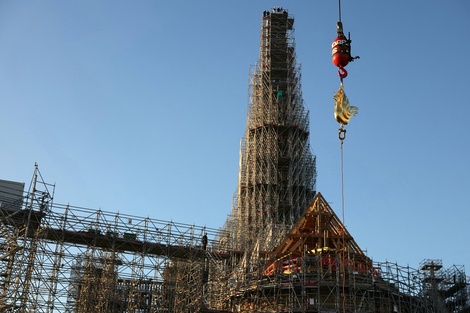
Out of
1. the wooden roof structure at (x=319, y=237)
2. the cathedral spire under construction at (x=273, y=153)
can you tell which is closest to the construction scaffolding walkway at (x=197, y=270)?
the wooden roof structure at (x=319, y=237)

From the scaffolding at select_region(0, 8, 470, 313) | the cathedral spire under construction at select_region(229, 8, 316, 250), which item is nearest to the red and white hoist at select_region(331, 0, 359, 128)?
the scaffolding at select_region(0, 8, 470, 313)

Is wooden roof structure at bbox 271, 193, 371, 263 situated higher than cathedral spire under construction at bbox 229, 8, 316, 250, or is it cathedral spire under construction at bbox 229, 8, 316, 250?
cathedral spire under construction at bbox 229, 8, 316, 250

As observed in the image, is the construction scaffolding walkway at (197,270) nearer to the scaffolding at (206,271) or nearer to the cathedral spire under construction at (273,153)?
the scaffolding at (206,271)

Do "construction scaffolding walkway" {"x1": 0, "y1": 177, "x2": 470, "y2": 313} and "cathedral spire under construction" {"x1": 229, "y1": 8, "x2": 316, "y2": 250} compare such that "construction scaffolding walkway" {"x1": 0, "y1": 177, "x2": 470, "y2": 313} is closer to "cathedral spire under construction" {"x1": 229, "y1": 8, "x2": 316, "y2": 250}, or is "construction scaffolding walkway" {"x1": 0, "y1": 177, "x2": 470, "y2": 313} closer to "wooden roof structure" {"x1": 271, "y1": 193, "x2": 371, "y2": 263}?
"wooden roof structure" {"x1": 271, "y1": 193, "x2": 371, "y2": 263}

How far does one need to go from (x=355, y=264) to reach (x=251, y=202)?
89.2 feet

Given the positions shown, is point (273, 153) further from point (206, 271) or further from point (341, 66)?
point (341, 66)

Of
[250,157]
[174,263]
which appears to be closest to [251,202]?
[250,157]

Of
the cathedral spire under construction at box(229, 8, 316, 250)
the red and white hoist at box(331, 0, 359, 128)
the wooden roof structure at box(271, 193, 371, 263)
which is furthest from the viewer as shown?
the cathedral spire under construction at box(229, 8, 316, 250)

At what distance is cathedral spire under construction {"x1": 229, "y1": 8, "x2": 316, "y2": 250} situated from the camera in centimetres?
7362

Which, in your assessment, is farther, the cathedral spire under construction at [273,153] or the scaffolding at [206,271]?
the cathedral spire under construction at [273,153]

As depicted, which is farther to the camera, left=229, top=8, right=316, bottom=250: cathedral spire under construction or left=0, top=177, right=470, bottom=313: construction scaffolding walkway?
left=229, top=8, right=316, bottom=250: cathedral spire under construction

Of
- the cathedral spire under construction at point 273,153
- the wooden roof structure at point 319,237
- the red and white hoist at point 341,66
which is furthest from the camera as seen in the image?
the cathedral spire under construction at point 273,153

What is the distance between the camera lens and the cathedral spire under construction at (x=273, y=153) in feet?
242

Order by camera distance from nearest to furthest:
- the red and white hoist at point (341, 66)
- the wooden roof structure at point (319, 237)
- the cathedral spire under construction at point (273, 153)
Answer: the red and white hoist at point (341, 66), the wooden roof structure at point (319, 237), the cathedral spire under construction at point (273, 153)
